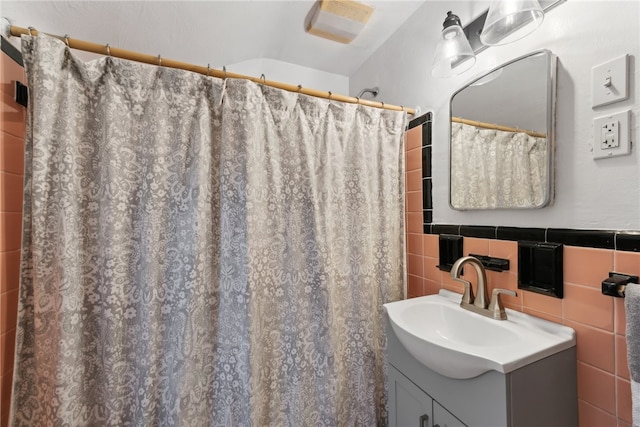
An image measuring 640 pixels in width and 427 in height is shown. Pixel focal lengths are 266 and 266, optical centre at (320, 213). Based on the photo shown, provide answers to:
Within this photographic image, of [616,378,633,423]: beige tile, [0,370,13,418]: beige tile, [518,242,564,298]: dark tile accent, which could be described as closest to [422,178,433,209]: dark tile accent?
[518,242,564,298]: dark tile accent

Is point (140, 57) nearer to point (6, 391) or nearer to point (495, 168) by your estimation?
point (6, 391)

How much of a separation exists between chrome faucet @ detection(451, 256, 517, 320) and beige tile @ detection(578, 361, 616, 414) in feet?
0.79

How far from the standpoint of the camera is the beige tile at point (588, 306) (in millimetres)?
765

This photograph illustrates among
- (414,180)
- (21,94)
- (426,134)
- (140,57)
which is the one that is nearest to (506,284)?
(414,180)

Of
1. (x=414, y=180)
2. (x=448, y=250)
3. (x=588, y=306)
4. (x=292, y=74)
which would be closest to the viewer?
(x=588, y=306)

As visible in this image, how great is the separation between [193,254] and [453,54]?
1.36 m

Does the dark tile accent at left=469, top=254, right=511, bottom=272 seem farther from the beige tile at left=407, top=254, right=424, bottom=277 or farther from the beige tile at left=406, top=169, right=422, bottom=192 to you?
the beige tile at left=406, top=169, right=422, bottom=192

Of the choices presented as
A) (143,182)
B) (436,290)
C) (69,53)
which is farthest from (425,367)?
(69,53)

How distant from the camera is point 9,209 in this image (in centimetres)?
92

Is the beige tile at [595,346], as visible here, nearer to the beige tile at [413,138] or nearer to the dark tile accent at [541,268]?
the dark tile accent at [541,268]

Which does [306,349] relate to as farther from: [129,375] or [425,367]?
[129,375]

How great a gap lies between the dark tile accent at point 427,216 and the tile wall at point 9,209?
1.71 m

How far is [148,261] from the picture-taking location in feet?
3.39

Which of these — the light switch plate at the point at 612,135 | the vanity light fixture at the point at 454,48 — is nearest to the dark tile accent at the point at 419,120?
the vanity light fixture at the point at 454,48
